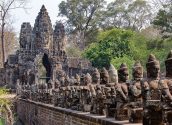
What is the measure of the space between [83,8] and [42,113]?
116 feet

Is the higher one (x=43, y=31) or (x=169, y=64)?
(x=43, y=31)

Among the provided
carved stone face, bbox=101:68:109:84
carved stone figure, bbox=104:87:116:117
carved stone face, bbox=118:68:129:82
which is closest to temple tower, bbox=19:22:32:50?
carved stone face, bbox=101:68:109:84

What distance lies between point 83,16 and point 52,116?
121ft

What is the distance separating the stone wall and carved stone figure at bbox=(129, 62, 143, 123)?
0.22 meters

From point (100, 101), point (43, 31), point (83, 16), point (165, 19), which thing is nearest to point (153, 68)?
point (100, 101)

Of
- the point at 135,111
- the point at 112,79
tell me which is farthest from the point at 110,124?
the point at 112,79

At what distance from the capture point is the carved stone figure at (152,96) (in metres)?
6.22

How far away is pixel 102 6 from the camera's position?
51.5 m

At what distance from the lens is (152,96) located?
6.48 metres

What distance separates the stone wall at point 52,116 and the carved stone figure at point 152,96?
841 millimetres

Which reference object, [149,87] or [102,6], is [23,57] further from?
[149,87]

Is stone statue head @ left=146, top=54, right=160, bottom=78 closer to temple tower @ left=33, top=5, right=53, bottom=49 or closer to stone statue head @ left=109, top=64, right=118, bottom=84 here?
stone statue head @ left=109, top=64, right=118, bottom=84

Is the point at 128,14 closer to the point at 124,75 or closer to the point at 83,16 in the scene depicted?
the point at 83,16

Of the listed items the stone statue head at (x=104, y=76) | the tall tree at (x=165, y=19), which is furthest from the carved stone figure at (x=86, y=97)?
the tall tree at (x=165, y=19)
